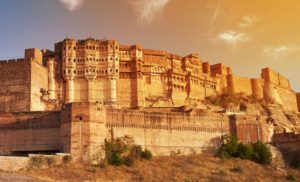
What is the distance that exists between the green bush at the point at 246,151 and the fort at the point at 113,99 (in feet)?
5.62

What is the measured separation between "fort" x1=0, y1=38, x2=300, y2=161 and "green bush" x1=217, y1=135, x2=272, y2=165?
5.62ft

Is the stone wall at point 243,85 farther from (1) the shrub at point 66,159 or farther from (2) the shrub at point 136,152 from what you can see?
(1) the shrub at point 66,159

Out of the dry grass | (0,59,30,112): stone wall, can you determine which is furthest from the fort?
the dry grass

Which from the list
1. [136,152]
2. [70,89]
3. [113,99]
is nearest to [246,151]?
[136,152]

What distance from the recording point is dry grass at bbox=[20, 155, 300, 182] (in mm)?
40375

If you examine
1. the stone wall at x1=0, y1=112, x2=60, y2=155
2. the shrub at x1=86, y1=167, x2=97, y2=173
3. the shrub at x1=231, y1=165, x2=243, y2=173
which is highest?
the stone wall at x1=0, y1=112, x2=60, y2=155

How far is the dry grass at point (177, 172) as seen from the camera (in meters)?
40.4

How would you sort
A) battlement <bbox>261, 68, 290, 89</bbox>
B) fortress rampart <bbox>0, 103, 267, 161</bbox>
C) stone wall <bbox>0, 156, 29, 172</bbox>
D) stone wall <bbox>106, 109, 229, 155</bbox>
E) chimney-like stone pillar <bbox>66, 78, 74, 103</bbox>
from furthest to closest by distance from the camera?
battlement <bbox>261, 68, 290, 89</bbox> < chimney-like stone pillar <bbox>66, 78, 74, 103</bbox> < stone wall <bbox>106, 109, 229, 155</bbox> < fortress rampart <bbox>0, 103, 267, 161</bbox> < stone wall <bbox>0, 156, 29, 172</bbox>

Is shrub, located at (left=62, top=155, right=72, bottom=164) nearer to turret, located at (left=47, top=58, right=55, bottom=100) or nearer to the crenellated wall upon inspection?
the crenellated wall

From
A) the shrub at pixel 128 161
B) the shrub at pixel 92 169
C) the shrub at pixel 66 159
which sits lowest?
the shrub at pixel 92 169

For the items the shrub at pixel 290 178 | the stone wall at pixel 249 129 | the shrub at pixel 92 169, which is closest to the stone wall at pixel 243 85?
the stone wall at pixel 249 129

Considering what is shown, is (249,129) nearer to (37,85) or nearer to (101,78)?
(101,78)

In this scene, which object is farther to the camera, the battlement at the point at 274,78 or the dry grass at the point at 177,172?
the battlement at the point at 274,78

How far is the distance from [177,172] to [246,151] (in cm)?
925
